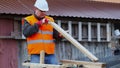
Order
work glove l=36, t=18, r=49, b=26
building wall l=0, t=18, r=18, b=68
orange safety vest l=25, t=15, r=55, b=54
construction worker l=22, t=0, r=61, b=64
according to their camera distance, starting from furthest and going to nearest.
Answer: building wall l=0, t=18, r=18, b=68, orange safety vest l=25, t=15, r=55, b=54, construction worker l=22, t=0, r=61, b=64, work glove l=36, t=18, r=49, b=26

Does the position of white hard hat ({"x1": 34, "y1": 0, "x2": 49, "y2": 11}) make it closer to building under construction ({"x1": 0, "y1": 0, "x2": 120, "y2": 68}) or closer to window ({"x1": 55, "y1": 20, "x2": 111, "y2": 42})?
building under construction ({"x1": 0, "y1": 0, "x2": 120, "y2": 68})

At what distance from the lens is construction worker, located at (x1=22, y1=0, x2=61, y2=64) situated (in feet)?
19.5

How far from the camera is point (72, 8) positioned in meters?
10.4

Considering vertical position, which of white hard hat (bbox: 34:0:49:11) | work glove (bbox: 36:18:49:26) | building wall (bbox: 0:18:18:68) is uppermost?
white hard hat (bbox: 34:0:49:11)

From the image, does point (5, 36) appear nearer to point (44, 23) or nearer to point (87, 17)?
point (87, 17)

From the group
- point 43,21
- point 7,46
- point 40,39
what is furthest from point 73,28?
point 43,21

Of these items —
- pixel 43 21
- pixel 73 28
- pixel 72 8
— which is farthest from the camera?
pixel 72 8

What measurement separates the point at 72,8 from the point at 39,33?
4445 mm

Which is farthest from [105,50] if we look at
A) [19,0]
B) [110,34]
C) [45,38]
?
[45,38]

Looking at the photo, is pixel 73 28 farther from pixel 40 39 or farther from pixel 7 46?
pixel 40 39

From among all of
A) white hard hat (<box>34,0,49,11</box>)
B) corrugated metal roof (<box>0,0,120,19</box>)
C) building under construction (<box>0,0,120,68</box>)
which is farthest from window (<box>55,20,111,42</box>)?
white hard hat (<box>34,0,49,11</box>)

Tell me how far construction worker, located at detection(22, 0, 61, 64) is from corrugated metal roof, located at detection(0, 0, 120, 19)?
265cm

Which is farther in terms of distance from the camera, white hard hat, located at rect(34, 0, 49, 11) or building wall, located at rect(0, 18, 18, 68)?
building wall, located at rect(0, 18, 18, 68)

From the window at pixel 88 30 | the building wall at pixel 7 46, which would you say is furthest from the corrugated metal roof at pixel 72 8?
the building wall at pixel 7 46
